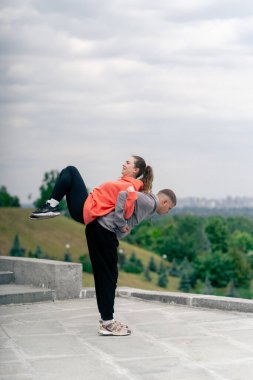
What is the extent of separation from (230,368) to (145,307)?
3.31 metres

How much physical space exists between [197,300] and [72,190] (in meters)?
2.62

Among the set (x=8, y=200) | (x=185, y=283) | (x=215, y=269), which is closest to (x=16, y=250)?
(x=185, y=283)

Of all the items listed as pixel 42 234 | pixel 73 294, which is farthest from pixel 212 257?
pixel 73 294

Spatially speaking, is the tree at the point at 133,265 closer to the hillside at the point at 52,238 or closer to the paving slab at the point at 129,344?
the hillside at the point at 52,238

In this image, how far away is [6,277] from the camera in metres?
9.53

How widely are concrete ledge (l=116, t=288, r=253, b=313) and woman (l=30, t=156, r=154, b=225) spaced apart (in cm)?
218

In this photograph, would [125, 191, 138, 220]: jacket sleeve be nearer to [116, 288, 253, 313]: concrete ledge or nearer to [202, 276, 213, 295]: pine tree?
[116, 288, 253, 313]: concrete ledge

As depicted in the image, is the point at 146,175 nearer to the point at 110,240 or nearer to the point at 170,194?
the point at 170,194

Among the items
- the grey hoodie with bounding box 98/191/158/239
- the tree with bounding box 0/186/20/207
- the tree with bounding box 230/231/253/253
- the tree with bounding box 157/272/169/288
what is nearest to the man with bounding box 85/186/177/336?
the grey hoodie with bounding box 98/191/158/239

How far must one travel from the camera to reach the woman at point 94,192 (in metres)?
6.11

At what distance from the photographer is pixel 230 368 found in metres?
4.94

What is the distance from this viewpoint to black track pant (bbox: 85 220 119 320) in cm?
618

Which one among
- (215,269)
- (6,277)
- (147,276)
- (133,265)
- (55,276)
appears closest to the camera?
(55,276)

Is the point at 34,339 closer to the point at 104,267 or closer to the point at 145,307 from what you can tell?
the point at 104,267
